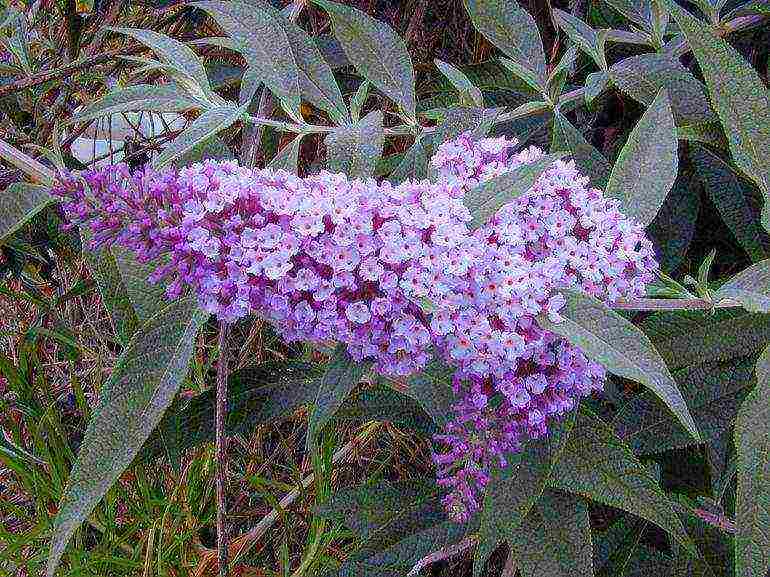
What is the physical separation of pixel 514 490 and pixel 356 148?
571mm

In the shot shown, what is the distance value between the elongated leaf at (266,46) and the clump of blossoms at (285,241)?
0.40 metres

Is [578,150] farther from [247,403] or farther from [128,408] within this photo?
[128,408]

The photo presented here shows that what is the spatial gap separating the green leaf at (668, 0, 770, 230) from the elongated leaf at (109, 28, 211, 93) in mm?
768

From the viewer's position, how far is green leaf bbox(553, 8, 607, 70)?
142 centimetres

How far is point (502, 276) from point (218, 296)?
1.09 feet

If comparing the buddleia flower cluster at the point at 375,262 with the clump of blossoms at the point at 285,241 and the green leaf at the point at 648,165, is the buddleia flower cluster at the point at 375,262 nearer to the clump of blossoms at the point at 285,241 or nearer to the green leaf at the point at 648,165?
the clump of blossoms at the point at 285,241

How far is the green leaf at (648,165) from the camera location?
1.17 meters

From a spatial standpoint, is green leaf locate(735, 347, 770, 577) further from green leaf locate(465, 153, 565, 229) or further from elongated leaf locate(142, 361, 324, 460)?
elongated leaf locate(142, 361, 324, 460)

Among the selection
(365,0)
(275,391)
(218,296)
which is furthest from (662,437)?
(365,0)

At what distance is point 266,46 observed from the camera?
1.34m

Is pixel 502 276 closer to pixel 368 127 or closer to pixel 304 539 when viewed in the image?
pixel 368 127

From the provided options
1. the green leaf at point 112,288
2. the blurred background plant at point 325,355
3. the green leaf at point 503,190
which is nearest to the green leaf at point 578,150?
the blurred background plant at point 325,355

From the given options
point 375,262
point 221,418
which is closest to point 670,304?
point 375,262

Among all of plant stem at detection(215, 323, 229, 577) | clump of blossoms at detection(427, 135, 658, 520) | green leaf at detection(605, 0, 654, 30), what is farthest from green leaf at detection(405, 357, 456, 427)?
green leaf at detection(605, 0, 654, 30)
